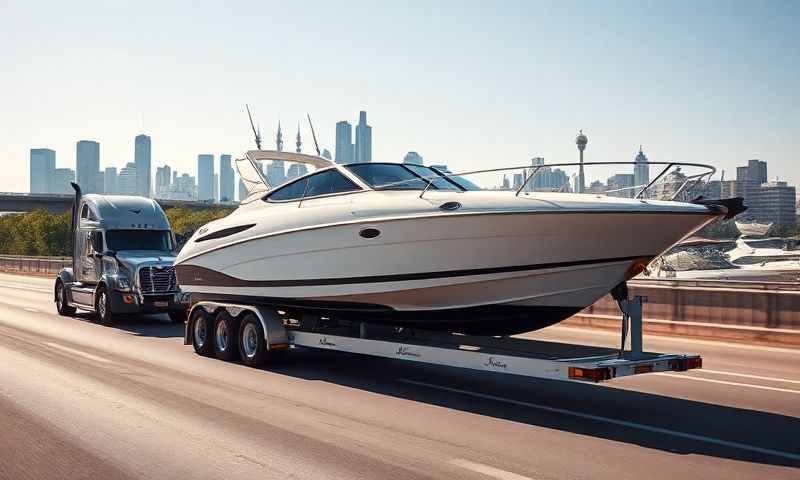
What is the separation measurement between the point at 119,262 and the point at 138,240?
3.95 ft

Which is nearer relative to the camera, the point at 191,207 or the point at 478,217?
the point at 478,217

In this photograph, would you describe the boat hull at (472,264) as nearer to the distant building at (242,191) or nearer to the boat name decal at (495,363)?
the boat name decal at (495,363)

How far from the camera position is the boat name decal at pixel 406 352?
9.08 metres

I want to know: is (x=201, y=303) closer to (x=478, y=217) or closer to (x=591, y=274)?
(x=478, y=217)

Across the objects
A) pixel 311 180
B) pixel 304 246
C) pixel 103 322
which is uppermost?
pixel 311 180

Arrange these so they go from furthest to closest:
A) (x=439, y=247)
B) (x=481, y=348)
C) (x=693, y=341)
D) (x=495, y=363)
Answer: (x=693, y=341) → (x=481, y=348) → (x=439, y=247) → (x=495, y=363)

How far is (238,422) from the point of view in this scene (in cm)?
765

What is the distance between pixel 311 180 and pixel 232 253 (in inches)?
72.4

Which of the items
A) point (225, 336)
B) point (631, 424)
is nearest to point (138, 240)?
point (225, 336)

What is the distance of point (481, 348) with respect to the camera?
354 inches

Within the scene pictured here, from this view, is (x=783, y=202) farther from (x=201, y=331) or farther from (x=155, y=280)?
(x=201, y=331)

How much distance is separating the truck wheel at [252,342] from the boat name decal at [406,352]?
8.68 ft

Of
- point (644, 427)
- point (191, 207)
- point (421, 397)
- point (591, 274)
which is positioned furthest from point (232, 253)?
point (191, 207)

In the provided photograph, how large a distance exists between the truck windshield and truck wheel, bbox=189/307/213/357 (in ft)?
22.7
